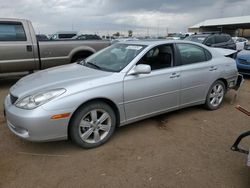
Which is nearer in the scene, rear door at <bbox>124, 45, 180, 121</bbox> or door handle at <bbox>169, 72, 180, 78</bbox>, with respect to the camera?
rear door at <bbox>124, 45, 180, 121</bbox>

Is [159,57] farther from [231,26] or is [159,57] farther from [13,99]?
[231,26]

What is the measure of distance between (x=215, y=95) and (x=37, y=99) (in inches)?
141

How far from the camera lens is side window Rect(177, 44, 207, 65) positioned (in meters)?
4.31

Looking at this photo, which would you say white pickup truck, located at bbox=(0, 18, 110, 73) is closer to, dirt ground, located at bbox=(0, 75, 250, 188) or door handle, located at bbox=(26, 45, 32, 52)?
door handle, located at bbox=(26, 45, 32, 52)

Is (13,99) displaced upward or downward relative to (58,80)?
downward

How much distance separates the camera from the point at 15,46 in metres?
6.53

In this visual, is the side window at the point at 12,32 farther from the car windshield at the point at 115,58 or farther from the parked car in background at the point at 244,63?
the parked car in background at the point at 244,63

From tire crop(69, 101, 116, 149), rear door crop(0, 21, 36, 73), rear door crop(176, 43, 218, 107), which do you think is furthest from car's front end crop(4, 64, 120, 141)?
rear door crop(0, 21, 36, 73)

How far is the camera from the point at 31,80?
11.9ft

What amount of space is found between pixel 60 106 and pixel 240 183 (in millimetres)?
2298

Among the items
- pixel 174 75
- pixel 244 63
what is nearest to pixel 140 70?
pixel 174 75

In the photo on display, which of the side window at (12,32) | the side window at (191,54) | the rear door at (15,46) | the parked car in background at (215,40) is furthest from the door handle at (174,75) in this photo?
the parked car in background at (215,40)

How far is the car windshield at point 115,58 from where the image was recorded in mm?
3745

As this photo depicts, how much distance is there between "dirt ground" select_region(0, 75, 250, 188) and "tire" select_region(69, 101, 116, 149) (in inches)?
5.3
